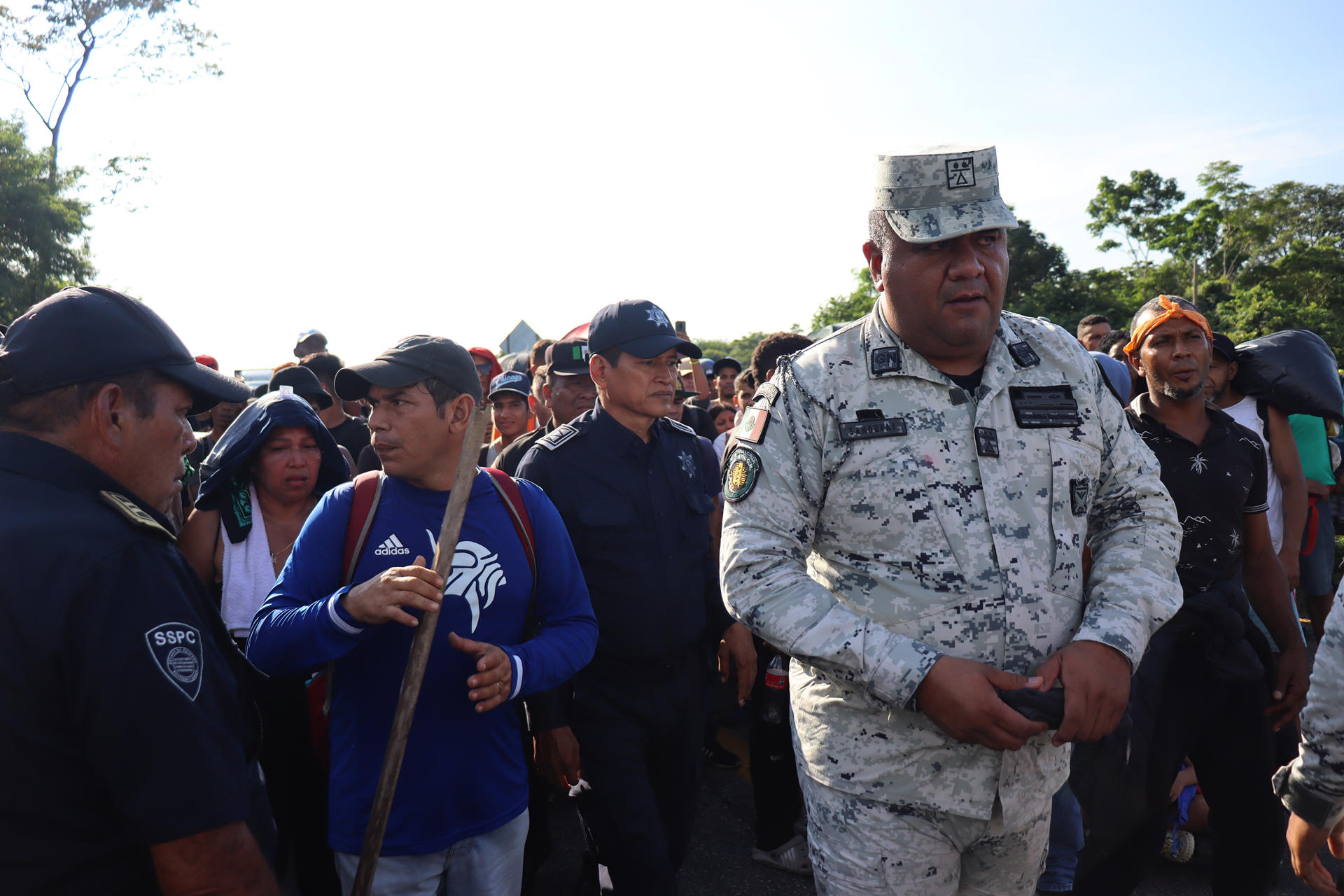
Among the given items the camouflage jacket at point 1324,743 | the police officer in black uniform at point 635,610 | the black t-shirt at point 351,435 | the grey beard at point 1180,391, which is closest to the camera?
the camouflage jacket at point 1324,743

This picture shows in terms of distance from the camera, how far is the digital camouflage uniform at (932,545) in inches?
76.3

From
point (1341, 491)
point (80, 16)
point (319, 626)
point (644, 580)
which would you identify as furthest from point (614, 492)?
point (80, 16)

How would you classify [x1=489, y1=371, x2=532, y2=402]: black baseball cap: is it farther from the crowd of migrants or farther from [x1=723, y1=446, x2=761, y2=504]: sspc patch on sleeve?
[x1=723, y1=446, x2=761, y2=504]: sspc patch on sleeve

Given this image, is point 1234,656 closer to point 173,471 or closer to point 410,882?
point 410,882

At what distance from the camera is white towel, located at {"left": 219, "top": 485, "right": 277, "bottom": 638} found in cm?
289

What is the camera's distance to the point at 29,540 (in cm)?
130

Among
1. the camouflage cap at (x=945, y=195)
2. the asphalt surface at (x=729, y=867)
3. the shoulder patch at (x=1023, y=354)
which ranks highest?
the camouflage cap at (x=945, y=195)

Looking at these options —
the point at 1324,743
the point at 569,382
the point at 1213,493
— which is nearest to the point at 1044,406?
the point at 1324,743

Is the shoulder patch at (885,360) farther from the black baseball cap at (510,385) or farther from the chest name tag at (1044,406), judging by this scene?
the black baseball cap at (510,385)

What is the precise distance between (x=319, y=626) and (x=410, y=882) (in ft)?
2.52

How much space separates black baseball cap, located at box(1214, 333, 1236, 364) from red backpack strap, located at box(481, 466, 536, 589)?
357 centimetres

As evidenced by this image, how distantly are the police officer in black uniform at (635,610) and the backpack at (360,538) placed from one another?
0.55 metres

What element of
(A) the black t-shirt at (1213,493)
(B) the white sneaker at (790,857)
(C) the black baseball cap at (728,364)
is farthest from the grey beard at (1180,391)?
(C) the black baseball cap at (728,364)

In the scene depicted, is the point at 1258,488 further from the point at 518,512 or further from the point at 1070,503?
the point at 518,512
